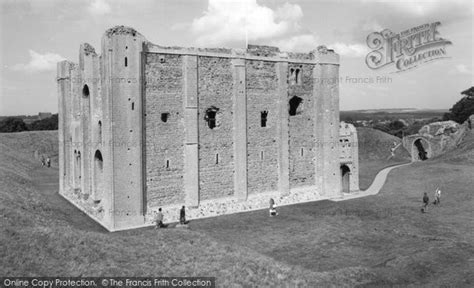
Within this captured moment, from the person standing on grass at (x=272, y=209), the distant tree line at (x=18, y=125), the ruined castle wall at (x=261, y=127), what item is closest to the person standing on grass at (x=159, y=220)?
the person standing on grass at (x=272, y=209)

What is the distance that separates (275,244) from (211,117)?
8.71 m

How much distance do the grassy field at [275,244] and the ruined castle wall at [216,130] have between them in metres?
2.06

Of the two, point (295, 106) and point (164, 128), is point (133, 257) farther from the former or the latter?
point (295, 106)

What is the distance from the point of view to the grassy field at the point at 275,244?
13094mm

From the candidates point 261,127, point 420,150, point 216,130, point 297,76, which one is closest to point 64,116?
point 216,130

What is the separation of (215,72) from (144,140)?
5.77 metres

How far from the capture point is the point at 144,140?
21.7 meters

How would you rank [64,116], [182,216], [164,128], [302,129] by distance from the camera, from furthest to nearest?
[64,116] < [302,129] < [164,128] < [182,216]

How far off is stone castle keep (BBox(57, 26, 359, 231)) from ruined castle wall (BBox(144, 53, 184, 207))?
54 mm

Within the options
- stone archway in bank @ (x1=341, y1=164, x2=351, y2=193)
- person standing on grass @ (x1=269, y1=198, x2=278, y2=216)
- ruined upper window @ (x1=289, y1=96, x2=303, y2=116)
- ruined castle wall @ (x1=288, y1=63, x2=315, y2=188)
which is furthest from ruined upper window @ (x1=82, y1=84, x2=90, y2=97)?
stone archway in bank @ (x1=341, y1=164, x2=351, y2=193)

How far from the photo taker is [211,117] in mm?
24266

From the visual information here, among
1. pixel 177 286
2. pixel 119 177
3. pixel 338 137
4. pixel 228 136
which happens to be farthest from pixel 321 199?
pixel 177 286

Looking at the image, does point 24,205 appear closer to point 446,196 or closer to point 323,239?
point 323,239

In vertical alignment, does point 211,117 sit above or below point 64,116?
below
